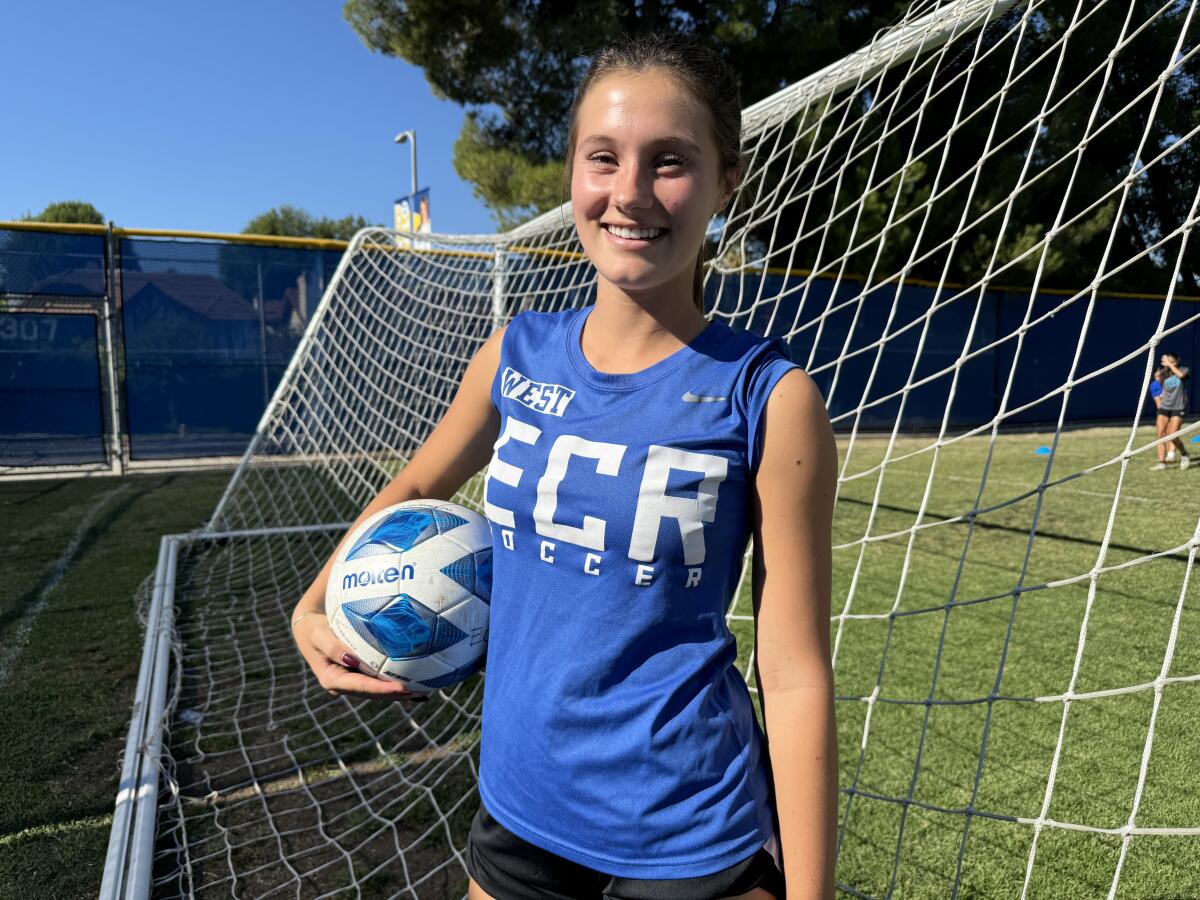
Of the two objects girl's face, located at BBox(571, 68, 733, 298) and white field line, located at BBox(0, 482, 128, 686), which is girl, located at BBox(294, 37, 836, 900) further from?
white field line, located at BBox(0, 482, 128, 686)

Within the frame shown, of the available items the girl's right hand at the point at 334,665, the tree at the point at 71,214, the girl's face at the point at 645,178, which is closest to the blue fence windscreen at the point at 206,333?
the girl's right hand at the point at 334,665

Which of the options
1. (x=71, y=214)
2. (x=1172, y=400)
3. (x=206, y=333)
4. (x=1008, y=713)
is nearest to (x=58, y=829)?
(x=1008, y=713)

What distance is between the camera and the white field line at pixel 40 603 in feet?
14.1

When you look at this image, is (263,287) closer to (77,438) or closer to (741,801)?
(77,438)

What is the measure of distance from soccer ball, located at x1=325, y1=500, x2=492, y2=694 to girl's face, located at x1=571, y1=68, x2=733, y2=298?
0.71 meters

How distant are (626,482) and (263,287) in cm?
1203

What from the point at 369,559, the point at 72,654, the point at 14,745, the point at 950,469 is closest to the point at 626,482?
the point at 369,559

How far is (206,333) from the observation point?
1164cm

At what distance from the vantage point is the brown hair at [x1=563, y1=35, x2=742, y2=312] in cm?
119

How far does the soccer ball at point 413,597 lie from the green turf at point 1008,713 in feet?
3.40

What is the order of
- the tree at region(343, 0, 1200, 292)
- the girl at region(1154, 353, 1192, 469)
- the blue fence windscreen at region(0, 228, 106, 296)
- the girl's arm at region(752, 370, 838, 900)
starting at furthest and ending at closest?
the tree at region(343, 0, 1200, 292) < the blue fence windscreen at region(0, 228, 106, 296) < the girl at region(1154, 353, 1192, 469) < the girl's arm at region(752, 370, 838, 900)

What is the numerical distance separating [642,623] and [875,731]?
272cm

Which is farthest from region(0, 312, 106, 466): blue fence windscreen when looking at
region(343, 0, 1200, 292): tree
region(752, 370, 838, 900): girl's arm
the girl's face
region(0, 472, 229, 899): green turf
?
region(752, 370, 838, 900): girl's arm

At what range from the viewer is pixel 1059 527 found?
7.52m
